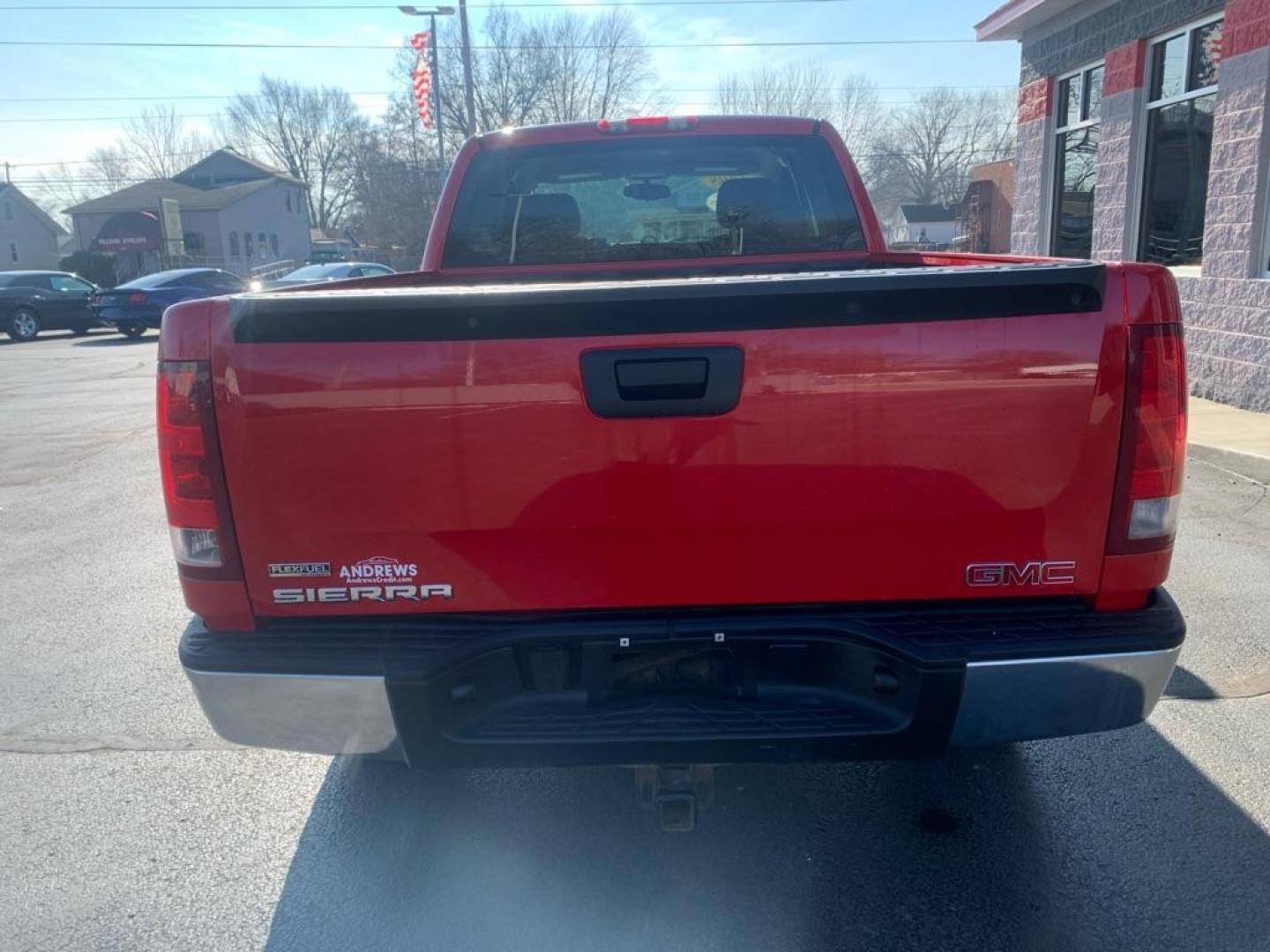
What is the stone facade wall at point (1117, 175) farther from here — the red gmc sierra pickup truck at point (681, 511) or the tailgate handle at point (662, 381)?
the tailgate handle at point (662, 381)

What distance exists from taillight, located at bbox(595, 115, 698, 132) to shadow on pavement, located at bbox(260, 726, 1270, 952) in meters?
2.57

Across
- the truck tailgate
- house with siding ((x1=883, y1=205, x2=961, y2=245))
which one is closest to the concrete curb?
the truck tailgate

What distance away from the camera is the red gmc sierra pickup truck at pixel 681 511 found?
222cm

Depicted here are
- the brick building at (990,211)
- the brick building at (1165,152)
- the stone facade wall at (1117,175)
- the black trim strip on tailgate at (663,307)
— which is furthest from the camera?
the brick building at (990,211)

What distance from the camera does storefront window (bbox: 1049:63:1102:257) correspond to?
12031 millimetres

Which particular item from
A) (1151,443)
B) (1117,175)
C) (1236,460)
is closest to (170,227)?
(1117,175)

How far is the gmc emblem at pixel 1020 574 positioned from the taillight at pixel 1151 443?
4.6 inches

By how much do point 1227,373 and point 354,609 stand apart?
9.41 m

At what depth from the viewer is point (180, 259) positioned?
A: 48.0m

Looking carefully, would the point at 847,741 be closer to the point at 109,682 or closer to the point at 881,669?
the point at 881,669

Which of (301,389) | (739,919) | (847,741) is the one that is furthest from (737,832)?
(301,389)

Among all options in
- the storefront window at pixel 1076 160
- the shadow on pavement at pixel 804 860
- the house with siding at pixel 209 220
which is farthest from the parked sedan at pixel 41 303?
the shadow on pavement at pixel 804 860

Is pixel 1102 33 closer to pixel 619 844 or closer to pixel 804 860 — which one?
pixel 804 860

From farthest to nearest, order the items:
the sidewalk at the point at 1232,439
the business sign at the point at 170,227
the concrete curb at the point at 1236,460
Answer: the business sign at the point at 170,227, the sidewalk at the point at 1232,439, the concrete curb at the point at 1236,460
